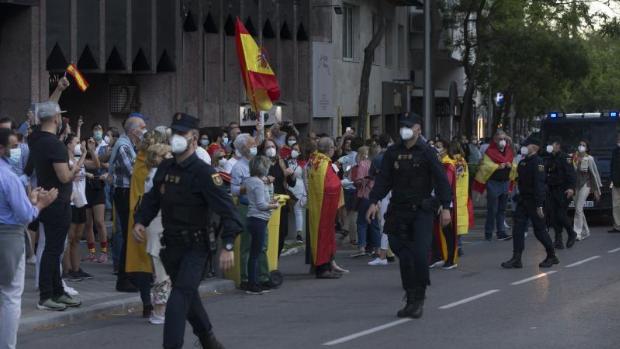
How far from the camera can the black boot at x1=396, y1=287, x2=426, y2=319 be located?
1191 centimetres

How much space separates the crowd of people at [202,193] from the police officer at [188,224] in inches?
1.4

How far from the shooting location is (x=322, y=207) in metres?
15.7

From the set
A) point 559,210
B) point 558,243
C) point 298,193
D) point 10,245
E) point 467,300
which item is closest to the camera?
point 10,245

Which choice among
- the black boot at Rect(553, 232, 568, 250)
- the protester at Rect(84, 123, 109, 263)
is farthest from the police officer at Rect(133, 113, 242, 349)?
the black boot at Rect(553, 232, 568, 250)

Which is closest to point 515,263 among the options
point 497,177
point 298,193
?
point 298,193

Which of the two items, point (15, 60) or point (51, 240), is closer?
point (51, 240)

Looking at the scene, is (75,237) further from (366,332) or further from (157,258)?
(366,332)

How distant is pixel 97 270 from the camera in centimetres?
1577

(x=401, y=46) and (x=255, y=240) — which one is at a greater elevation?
(x=401, y=46)

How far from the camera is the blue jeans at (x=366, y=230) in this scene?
701 inches

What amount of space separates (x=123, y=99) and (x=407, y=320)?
49.1 feet

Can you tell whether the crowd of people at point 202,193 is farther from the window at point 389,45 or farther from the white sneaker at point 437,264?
the window at point 389,45

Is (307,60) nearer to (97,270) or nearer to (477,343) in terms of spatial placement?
(97,270)

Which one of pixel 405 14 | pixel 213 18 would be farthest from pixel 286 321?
pixel 405 14
